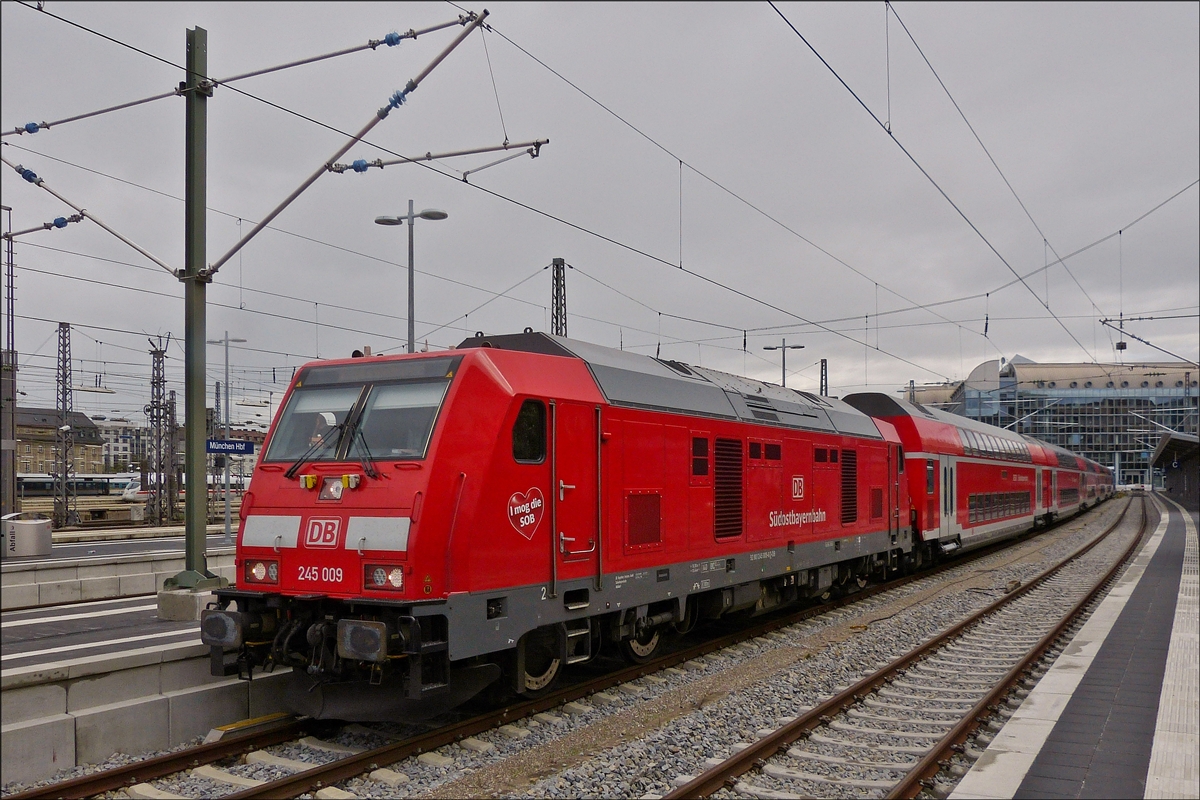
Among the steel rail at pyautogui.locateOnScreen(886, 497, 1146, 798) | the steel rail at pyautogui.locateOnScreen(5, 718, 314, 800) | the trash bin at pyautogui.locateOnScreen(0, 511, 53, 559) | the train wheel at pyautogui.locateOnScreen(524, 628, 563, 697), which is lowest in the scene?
the steel rail at pyautogui.locateOnScreen(886, 497, 1146, 798)

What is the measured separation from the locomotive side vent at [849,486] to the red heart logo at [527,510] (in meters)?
9.40

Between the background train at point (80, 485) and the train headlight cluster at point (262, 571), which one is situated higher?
the train headlight cluster at point (262, 571)

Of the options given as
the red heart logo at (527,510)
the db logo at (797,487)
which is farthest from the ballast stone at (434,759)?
the db logo at (797,487)

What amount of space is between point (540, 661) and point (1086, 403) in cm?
11999

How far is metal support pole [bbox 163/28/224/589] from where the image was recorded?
11438mm

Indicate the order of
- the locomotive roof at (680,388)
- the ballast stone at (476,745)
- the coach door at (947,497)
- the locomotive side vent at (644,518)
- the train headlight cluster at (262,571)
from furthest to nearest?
1. the coach door at (947,497)
2. the locomotive side vent at (644,518)
3. the locomotive roof at (680,388)
4. the train headlight cluster at (262,571)
5. the ballast stone at (476,745)

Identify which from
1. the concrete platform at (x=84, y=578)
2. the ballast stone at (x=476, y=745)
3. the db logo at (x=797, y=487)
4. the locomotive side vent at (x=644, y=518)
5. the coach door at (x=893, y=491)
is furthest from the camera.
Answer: the coach door at (x=893, y=491)

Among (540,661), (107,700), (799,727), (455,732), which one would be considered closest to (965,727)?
(799,727)

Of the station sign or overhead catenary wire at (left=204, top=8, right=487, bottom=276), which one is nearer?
overhead catenary wire at (left=204, top=8, right=487, bottom=276)

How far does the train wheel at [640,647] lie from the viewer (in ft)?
37.0

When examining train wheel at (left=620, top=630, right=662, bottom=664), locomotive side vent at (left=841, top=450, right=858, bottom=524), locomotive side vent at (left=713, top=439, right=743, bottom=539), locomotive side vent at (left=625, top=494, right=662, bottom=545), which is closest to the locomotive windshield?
locomotive side vent at (left=625, top=494, right=662, bottom=545)

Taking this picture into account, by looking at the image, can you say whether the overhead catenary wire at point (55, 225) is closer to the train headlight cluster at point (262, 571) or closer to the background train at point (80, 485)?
the train headlight cluster at point (262, 571)

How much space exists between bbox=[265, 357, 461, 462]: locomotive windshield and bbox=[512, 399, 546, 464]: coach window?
81cm

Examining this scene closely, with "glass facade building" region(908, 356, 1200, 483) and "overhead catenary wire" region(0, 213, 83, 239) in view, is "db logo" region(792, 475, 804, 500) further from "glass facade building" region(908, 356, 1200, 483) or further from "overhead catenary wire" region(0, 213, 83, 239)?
"glass facade building" region(908, 356, 1200, 483)
